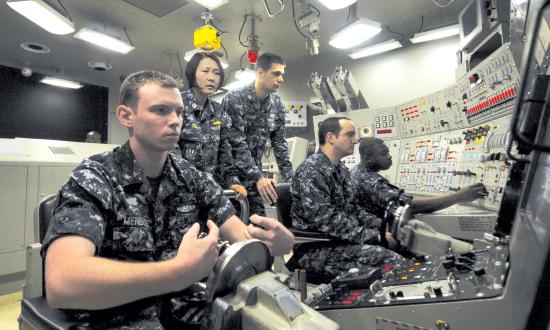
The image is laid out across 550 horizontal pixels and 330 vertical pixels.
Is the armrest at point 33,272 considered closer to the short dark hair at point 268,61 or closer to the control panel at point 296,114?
the short dark hair at point 268,61

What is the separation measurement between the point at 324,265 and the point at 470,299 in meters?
0.89

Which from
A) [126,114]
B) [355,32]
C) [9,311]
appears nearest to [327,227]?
[126,114]

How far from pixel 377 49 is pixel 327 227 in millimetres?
4500

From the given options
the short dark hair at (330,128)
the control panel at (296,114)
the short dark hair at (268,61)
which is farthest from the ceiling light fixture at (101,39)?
the short dark hair at (330,128)

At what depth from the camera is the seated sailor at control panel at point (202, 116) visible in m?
1.90

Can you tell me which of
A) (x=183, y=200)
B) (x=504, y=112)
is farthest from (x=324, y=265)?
(x=504, y=112)

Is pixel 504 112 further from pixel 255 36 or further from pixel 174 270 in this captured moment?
pixel 255 36

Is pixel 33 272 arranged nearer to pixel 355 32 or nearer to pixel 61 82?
pixel 355 32

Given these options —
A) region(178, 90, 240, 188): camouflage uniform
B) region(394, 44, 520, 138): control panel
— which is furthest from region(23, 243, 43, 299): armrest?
region(394, 44, 520, 138): control panel

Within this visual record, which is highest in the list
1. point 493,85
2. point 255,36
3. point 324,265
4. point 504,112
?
point 255,36

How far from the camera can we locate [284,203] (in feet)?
6.17

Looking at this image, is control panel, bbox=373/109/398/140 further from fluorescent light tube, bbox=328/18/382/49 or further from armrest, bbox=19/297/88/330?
armrest, bbox=19/297/88/330

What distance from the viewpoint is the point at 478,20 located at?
2.38 m

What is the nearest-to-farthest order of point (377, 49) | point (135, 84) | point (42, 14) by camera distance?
1. point (135, 84)
2. point (42, 14)
3. point (377, 49)
